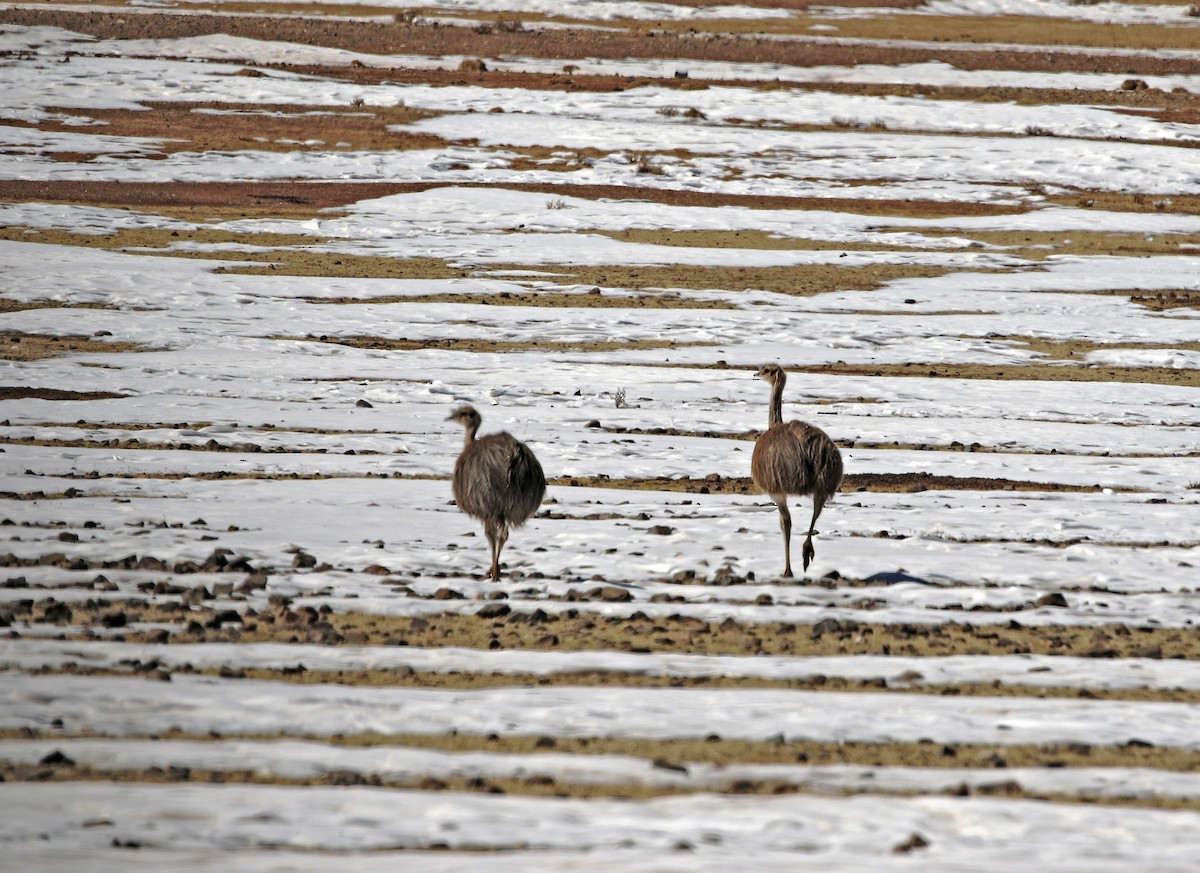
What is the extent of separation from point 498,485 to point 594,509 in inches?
105

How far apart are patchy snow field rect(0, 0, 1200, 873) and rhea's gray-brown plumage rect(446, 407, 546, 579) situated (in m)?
0.45

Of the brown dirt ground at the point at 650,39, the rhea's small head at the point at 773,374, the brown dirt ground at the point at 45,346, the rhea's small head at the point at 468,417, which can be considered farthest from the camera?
the brown dirt ground at the point at 650,39

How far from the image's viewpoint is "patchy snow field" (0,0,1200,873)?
658cm

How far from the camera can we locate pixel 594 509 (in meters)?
13.0

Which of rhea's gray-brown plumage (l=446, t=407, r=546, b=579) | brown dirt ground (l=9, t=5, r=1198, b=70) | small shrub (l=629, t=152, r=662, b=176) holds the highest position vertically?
brown dirt ground (l=9, t=5, r=1198, b=70)

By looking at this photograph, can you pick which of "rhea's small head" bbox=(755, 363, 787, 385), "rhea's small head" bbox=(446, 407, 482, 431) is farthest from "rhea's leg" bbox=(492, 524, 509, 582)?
"rhea's small head" bbox=(755, 363, 787, 385)

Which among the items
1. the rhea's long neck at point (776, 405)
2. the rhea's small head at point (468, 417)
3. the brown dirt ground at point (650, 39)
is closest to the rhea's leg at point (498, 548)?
the rhea's small head at point (468, 417)

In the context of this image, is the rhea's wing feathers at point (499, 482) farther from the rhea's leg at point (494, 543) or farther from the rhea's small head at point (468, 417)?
the rhea's small head at point (468, 417)

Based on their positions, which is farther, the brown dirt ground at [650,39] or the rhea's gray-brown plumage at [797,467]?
the brown dirt ground at [650,39]

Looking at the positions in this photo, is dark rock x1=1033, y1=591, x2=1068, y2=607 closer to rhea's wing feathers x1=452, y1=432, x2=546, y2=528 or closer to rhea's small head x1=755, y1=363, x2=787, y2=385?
rhea's small head x1=755, y1=363, x2=787, y2=385

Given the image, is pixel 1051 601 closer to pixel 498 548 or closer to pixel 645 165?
pixel 498 548

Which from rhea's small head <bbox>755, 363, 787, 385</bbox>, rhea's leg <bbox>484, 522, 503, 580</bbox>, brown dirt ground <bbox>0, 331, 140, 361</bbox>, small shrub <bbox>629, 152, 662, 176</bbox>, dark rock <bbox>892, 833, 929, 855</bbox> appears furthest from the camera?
small shrub <bbox>629, 152, 662, 176</bbox>

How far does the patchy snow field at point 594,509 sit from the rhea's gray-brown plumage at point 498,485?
45cm

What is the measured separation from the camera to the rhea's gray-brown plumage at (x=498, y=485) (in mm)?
10484
